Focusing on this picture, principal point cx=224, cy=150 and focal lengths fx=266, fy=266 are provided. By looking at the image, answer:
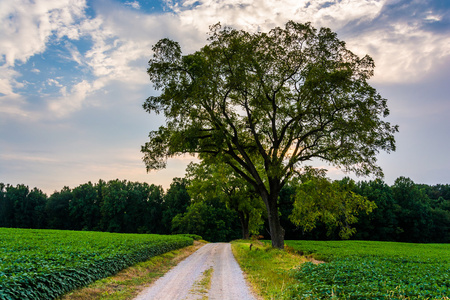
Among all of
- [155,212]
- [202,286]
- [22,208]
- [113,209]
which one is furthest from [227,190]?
[22,208]

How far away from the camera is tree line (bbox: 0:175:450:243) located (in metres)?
70.3

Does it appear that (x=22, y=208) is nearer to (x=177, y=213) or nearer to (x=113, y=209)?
(x=113, y=209)

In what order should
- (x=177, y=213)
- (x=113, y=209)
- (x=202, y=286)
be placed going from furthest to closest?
(x=177, y=213) → (x=113, y=209) → (x=202, y=286)

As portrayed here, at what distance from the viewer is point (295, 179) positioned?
19078 mm

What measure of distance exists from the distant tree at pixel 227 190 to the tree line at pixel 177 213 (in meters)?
25.7

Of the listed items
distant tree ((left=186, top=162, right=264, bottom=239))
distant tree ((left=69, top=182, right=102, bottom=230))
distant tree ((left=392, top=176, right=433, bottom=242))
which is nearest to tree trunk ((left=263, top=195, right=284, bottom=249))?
distant tree ((left=186, top=162, right=264, bottom=239))

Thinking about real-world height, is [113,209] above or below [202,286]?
below

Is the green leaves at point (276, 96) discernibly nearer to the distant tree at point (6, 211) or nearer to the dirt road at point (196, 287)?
the dirt road at point (196, 287)

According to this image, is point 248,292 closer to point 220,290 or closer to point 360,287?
point 220,290

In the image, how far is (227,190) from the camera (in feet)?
136

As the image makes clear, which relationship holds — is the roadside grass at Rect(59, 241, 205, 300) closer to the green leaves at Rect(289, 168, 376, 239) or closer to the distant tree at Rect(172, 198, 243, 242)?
the green leaves at Rect(289, 168, 376, 239)

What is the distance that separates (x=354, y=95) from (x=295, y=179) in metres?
6.82

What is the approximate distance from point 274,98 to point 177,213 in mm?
64060

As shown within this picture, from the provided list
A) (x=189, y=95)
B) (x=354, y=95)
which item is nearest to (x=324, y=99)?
(x=354, y=95)
